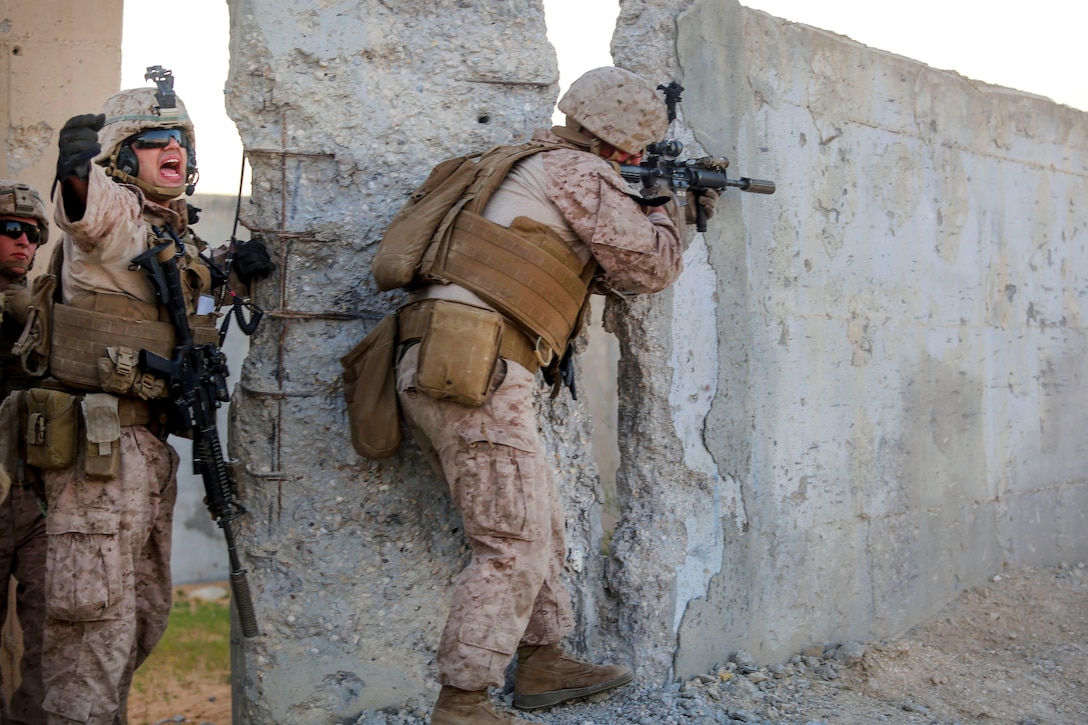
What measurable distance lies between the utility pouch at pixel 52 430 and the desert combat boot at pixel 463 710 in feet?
3.46

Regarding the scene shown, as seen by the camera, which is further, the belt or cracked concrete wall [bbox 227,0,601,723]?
cracked concrete wall [bbox 227,0,601,723]

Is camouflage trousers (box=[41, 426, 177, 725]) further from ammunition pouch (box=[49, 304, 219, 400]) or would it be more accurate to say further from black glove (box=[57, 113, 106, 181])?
black glove (box=[57, 113, 106, 181])

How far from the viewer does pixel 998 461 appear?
4.66 meters

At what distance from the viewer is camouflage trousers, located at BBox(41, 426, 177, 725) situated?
2.69 meters

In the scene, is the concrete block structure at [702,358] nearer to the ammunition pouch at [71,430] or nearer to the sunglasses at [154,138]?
the sunglasses at [154,138]

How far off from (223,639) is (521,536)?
15.1 ft

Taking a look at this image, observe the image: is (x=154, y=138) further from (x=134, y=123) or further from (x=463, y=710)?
(x=463, y=710)

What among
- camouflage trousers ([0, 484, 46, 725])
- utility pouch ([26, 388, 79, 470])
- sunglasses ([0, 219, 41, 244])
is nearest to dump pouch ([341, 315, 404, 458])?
utility pouch ([26, 388, 79, 470])

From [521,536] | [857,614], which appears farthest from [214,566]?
[521,536]

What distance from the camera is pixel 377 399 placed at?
9.25 feet

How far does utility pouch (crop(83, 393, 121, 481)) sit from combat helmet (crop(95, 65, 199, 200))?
58cm

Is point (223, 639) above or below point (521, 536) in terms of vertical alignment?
below

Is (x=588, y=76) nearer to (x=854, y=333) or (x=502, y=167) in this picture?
(x=502, y=167)

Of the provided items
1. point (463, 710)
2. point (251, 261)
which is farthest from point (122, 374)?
point (463, 710)
